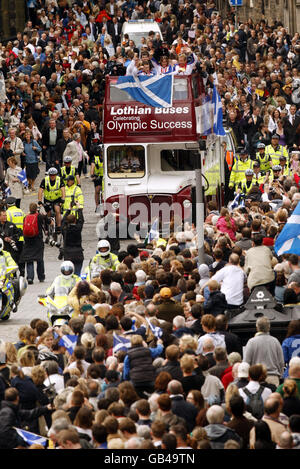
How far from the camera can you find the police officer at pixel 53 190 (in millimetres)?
27984

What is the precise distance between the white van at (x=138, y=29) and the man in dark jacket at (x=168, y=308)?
81.1 ft

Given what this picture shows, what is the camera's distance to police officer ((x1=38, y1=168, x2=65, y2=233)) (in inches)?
1102

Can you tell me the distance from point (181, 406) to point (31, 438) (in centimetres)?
139

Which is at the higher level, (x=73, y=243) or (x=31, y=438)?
(x=31, y=438)

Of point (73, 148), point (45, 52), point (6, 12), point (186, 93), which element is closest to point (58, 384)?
point (186, 93)

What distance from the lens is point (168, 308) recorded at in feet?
55.5

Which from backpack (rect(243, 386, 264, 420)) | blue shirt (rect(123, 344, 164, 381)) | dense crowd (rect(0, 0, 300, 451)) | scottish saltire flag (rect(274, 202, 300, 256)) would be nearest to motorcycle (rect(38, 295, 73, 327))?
dense crowd (rect(0, 0, 300, 451))

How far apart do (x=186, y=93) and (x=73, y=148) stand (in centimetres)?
563

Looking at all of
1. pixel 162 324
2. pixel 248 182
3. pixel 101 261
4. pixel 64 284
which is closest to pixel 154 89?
pixel 248 182

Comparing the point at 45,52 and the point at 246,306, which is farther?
the point at 45,52

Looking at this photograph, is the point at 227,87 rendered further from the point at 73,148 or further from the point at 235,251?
the point at 235,251

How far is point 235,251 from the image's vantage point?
18859 mm

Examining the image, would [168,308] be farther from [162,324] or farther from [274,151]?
[274,151]

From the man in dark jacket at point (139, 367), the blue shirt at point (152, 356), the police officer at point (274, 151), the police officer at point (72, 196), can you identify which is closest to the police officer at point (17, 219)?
the police officer at point (72, 196)
